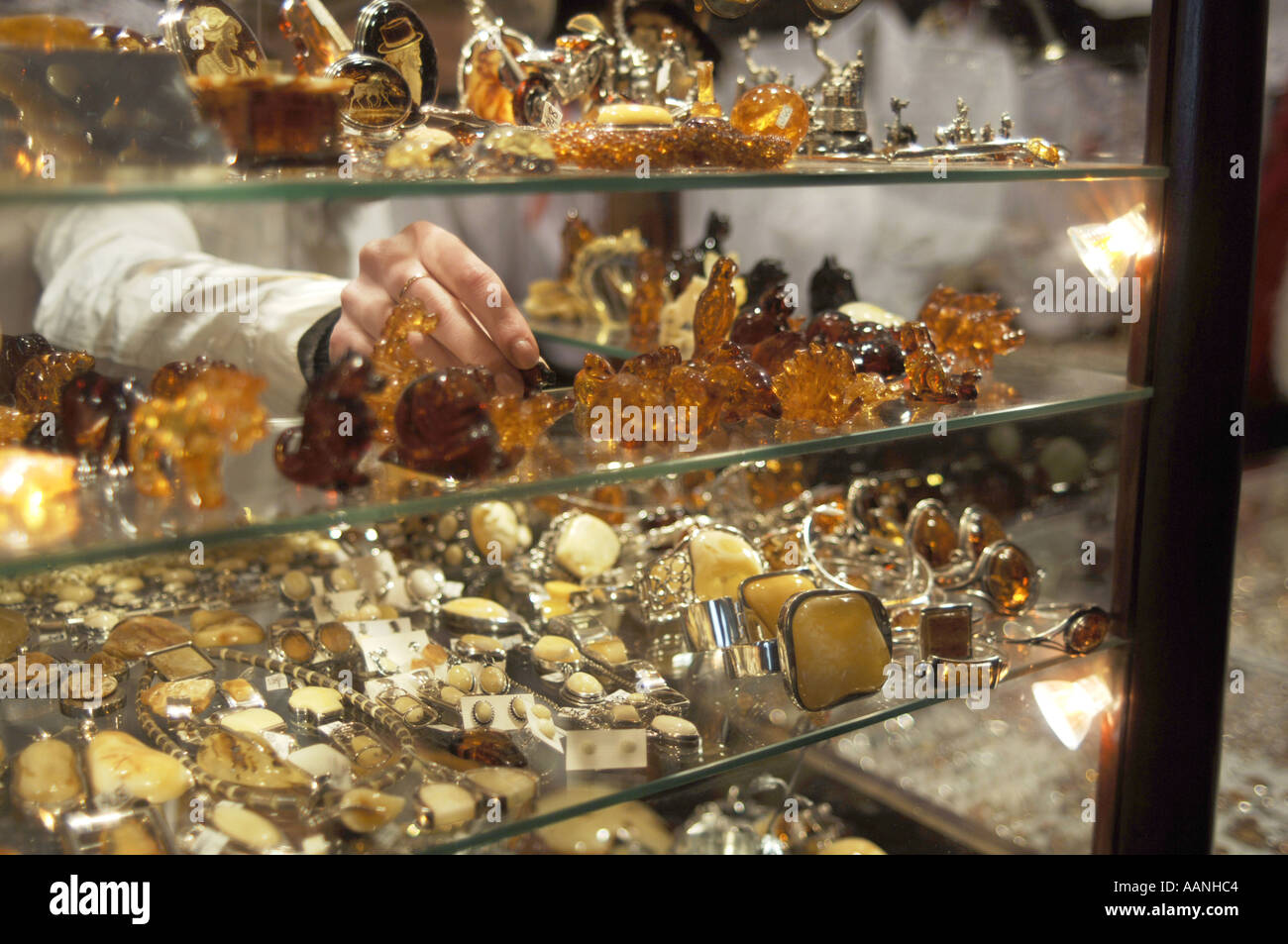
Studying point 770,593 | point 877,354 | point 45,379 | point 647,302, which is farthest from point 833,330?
point 45,379

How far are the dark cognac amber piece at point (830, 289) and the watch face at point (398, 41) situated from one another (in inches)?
26.1

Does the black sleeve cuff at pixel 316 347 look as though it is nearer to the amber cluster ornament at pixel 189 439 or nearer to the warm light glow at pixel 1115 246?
the amber cluster ornament at pixel 189 439

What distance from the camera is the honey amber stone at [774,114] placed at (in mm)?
1058

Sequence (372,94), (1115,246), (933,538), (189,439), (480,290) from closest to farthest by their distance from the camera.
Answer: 1. (189,439)
2. (372,94)
3. (480,290)
4. (1115,246)
5. (933,538)

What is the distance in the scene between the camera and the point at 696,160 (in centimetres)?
97

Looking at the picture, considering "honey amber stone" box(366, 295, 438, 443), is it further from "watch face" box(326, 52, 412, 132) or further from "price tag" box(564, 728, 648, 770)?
"price tag" box(564, 728, 648, 770)

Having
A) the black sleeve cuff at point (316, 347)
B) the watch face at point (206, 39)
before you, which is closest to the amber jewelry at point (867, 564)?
the black sleeve cuff at point (316, 347)

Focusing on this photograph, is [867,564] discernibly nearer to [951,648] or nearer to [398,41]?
[951,648]

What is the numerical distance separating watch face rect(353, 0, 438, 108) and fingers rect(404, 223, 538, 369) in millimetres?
125

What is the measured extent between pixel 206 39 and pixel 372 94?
0.16m

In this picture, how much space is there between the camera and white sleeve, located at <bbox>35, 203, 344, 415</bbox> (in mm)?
1301

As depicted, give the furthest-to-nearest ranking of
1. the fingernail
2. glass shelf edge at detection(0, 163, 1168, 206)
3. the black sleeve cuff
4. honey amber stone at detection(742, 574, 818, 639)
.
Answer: the black sleeve cuff < honey amber stone at detection(742, 574, 818, 639) < the fingernail < glass shelf edge at detection(0, 163, 1168, 206)

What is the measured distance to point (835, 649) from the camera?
1.06 m

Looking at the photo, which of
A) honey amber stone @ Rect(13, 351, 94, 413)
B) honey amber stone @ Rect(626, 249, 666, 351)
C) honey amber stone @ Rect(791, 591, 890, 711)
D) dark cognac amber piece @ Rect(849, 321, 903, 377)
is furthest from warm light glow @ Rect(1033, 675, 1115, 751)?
honey amber stone @ Rect(13, 351, 94, 413)
